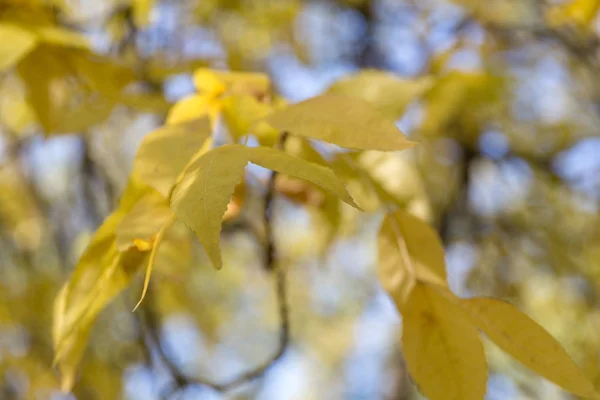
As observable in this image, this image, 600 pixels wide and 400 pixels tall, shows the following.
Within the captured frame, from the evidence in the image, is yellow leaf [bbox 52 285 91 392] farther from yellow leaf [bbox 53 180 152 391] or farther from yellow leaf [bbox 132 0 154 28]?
yellow leaf [bbox 132 0 154 28]

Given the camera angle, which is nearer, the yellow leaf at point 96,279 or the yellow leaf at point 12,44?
the yellow leaf at point 96,279

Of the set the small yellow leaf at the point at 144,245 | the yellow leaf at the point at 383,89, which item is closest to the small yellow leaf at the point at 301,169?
the small yellow leaf at the point at 144,245

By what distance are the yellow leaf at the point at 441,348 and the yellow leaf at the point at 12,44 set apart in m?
0.42

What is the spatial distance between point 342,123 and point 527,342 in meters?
0.19

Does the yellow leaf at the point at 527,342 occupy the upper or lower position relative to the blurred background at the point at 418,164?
upper

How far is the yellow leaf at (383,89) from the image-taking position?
0.54 m

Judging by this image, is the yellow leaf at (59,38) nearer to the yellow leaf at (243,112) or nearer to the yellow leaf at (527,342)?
the yellow leaf at (243,112)

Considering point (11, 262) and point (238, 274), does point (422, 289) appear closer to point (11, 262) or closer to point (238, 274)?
point (11, 262)

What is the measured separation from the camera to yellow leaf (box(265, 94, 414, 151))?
35cm

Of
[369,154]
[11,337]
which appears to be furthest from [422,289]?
[11,337]

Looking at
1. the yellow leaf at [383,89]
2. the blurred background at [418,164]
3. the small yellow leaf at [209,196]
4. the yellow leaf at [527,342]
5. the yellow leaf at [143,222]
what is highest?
the small yellow leaf at [209,196]

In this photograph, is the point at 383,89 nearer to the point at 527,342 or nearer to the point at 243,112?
the point at 243,112

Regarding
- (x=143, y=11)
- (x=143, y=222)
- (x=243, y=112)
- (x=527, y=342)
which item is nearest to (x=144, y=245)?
(x=143, y=222)

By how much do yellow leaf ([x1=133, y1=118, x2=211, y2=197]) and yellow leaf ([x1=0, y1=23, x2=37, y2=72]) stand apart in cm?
23
